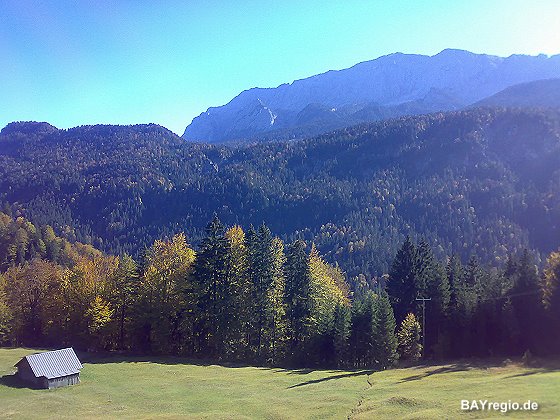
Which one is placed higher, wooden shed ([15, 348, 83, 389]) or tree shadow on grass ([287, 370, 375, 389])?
wooden shed ([15, 348, 83, 389])

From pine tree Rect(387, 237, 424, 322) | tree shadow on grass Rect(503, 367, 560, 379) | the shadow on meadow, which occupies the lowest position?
the shadow on meadow

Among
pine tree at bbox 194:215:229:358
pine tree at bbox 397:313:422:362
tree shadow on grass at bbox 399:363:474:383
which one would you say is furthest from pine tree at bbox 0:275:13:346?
tree shadow on grass at bbox 399:363:474:383

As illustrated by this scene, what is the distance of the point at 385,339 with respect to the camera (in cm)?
6562

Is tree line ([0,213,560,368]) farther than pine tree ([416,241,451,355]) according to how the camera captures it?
No

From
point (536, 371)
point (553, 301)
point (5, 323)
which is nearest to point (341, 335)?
point (536, 371)

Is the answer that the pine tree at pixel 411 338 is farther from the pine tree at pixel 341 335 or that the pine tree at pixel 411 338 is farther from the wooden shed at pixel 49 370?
the wooden shed at pixel 49 370

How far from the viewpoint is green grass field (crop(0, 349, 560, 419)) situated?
1531 inches

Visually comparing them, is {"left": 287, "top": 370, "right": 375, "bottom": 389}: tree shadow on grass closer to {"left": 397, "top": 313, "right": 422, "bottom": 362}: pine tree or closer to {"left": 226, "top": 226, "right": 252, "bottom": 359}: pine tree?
{"left": 397, "top": 313, "right": 422, "bottom": 362}: pine tree

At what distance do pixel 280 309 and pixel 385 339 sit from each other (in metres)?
18.4

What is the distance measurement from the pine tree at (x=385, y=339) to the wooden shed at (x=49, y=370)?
39900 millimetres

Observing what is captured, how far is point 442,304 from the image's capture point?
7369 centimetres

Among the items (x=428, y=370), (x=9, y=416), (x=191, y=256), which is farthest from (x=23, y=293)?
(x=428, y=370)

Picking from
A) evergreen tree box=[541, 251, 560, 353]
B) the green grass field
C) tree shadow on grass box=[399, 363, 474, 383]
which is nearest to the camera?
the green grass field

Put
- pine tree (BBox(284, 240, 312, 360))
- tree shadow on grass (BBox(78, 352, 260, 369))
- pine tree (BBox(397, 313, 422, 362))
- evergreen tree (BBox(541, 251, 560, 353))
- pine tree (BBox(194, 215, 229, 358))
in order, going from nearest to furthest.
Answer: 1. evergreen tree (BBox(541, 251, 560, 353))
2. pine tree (BBox(397, 313, 422, 362))
3. tree shadow on grass (BBox(78, 352, 260, 369))
4. pine tree (BBox(194, 215, 229, 358))
5. pine tree (BBox(284, 240, 312, 360))
